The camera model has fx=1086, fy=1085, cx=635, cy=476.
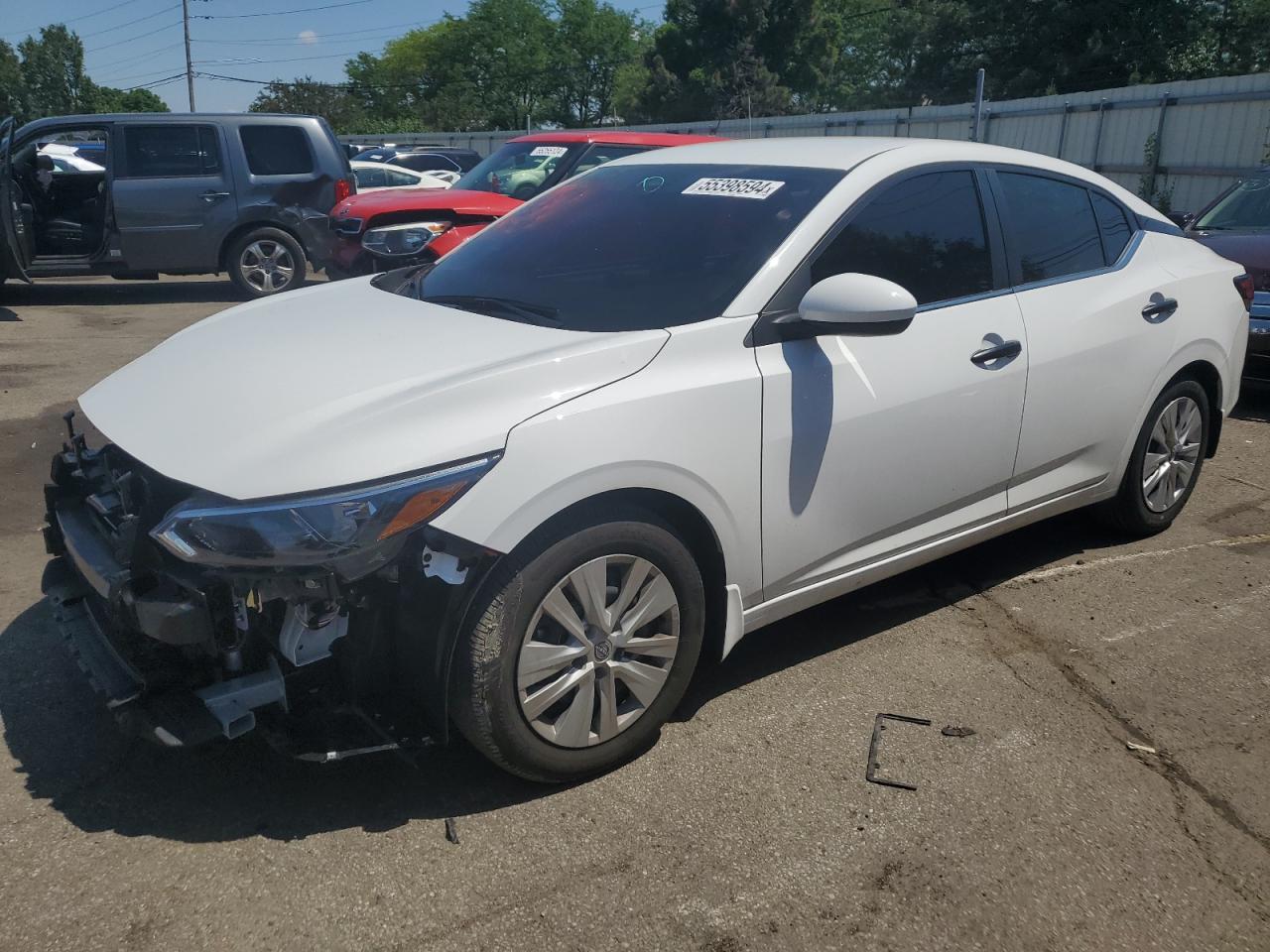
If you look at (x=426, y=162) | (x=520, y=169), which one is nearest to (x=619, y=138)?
(x=520, y=169)

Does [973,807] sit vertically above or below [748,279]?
below

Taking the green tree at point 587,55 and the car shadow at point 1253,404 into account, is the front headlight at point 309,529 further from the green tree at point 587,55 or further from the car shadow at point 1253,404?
the green tree at point 587,55

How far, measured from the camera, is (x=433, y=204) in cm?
820

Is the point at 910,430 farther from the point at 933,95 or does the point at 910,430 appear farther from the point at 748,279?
the point at 933,95

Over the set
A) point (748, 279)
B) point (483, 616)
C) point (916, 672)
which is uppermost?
point (748, 279)

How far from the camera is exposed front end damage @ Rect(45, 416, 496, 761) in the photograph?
97.7 inches

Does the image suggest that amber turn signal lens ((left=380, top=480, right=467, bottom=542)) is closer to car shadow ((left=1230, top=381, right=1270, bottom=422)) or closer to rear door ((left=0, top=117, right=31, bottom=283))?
car shadow ((left=1230, top=381, right=1270, bottom=422))

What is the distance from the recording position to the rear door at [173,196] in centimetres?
1091

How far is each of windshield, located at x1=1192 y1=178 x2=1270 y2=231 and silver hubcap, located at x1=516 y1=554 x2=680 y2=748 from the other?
281 inches

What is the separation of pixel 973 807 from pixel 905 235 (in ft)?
5.96

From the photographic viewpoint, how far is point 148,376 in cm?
324

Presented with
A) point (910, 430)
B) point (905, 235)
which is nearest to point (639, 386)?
point (910, 430)

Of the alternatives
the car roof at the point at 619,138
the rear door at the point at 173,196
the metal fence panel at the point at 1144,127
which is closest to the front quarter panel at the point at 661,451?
the car roof at the point at 619,138

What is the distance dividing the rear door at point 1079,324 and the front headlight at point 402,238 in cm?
455
